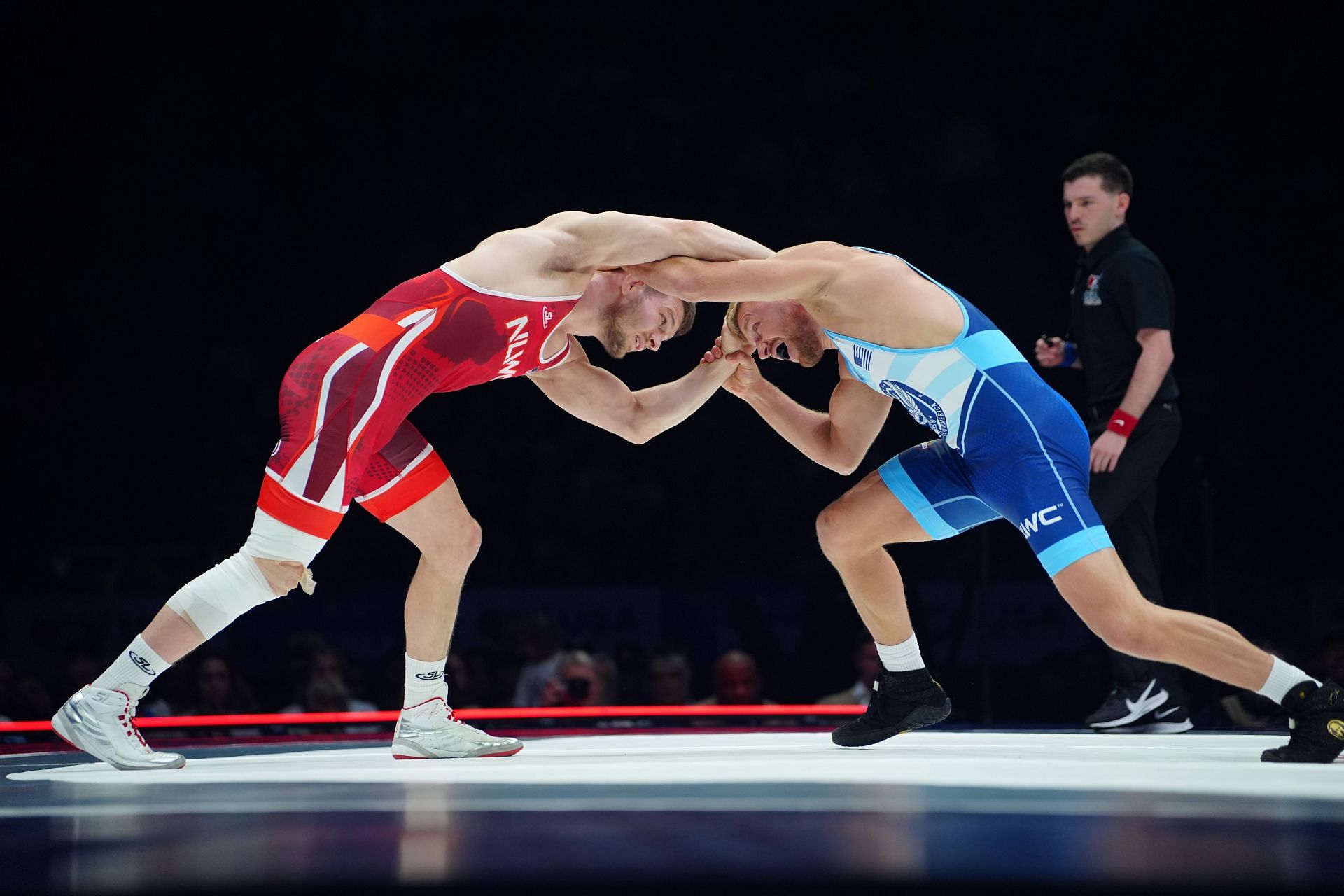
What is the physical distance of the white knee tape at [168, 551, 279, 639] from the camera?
280cm

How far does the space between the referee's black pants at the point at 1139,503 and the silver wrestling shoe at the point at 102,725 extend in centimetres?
267

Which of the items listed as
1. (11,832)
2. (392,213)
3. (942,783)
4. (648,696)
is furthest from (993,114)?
(11,832)

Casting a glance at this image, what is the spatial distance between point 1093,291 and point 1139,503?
67 cm

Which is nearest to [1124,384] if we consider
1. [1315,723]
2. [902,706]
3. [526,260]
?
[902,706]

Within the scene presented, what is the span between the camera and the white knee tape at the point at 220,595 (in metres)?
2.80

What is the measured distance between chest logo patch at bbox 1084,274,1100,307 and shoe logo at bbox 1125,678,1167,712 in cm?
117

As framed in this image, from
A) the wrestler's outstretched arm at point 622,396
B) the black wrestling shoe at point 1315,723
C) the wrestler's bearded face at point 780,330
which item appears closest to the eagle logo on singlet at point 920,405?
the wrestler's bearded face at point 780,330

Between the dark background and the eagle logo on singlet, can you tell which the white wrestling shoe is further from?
the dark background

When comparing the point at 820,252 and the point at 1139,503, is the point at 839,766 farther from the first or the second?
the point at 1139,503

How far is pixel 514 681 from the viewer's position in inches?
223

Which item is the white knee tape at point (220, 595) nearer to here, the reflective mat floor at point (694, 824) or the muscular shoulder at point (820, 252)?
the reflective mat floor at point (694, 824)

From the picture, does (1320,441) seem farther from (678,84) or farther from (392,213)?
(392,213)

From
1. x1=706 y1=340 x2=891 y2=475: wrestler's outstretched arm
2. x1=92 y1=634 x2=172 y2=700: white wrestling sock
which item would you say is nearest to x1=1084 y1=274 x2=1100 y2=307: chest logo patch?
x1=706 y1=340 x2=891 y2=475: wrestler's outstretched arm

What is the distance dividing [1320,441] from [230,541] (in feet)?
20.0
